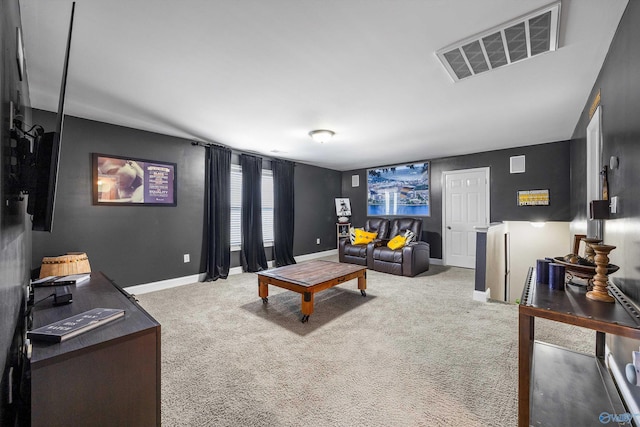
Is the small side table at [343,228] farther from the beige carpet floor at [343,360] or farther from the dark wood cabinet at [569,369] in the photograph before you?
the dark wood cabinet at [569,369]

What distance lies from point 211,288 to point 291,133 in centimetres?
259

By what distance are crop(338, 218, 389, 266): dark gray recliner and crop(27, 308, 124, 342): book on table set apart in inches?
171

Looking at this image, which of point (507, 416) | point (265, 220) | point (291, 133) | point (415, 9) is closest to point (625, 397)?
point (507, 416)

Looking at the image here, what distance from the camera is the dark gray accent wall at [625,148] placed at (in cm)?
141

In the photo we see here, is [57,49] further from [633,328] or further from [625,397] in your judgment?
[625,397]

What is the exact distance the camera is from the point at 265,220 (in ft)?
18.0

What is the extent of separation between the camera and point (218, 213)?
4477 millimetres

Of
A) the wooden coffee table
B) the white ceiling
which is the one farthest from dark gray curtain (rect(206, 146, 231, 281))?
the wooden coffee table

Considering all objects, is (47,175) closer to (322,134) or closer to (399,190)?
(322,134)

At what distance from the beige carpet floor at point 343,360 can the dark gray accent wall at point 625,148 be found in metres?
0.76

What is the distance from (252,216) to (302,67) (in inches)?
134

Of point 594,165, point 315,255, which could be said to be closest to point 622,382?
point 594,165

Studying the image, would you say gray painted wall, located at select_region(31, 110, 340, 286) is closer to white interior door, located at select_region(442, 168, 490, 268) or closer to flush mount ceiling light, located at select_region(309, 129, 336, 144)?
flush mount ceiling light, located at select_region(309, 129, 336, 144)

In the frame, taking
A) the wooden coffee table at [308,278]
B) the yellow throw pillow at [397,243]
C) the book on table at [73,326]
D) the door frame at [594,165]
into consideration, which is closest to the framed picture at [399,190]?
the yellow throw pillow at [397,243]
